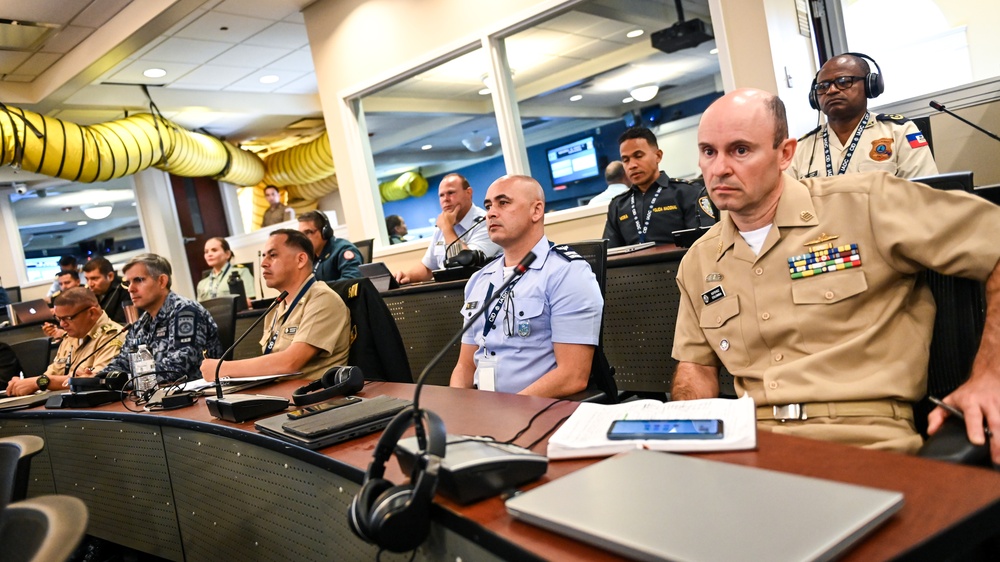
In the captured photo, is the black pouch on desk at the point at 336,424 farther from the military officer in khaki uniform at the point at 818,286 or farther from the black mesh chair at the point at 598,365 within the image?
the military officer in khaki uniform at the point at 818,286

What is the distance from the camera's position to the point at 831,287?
1343 mm

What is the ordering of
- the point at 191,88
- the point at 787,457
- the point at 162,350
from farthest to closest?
1. the point at 191,88
2. the point at 162,350
3. the point at 787,457

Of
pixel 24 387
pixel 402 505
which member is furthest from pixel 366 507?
pixel 24 387

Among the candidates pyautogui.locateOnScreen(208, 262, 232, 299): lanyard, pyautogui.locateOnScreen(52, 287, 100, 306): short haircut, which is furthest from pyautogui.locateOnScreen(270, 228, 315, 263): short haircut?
pyautogui.locateOnScreen(208, 262, 232, 299): lanyard

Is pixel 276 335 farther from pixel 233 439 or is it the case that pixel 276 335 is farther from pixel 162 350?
pixel 233 439

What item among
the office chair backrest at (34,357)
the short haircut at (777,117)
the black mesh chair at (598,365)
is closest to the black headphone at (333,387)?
the black mesh chair at (598,365)

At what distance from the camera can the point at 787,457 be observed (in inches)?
35.0

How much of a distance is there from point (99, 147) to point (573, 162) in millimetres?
6471

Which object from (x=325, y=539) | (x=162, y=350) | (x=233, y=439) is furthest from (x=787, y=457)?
(x=162, y=350)

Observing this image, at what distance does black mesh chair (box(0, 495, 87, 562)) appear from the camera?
2.45 feet

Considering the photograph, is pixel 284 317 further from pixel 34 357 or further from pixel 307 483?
pixel 34 357

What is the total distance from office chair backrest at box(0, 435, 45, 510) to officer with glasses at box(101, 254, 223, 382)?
1.83 meters

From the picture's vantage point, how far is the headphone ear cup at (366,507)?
0.89m

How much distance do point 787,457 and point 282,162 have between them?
9.71 meters
